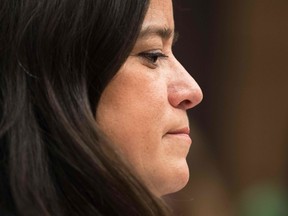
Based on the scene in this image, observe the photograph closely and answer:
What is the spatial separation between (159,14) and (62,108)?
38 centimetres

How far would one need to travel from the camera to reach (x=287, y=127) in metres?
3.75

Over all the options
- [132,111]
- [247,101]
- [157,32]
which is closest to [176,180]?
[132,111]

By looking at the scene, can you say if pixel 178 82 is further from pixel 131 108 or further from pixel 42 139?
pixel 42 139

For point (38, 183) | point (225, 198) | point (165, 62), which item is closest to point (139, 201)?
point (38, 183)

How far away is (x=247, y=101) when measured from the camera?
3.74 metres

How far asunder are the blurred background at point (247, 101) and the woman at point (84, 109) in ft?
7.13

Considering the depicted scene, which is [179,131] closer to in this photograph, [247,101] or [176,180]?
[176,180]

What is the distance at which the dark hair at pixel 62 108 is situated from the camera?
3.86 ft

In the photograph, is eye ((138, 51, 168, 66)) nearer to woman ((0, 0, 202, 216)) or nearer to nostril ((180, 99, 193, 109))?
woman ((0, 0, 202, 216))

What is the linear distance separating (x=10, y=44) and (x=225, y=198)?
8.08ft

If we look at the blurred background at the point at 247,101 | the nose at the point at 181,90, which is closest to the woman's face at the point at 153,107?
the nose at the point at 181,90

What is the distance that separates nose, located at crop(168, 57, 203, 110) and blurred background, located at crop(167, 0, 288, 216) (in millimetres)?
2069

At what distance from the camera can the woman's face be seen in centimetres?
141

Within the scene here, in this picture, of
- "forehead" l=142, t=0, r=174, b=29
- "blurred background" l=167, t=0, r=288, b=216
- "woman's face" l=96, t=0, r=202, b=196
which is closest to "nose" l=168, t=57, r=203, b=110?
"woman's face" l=96, t=0, r=202, b=196
